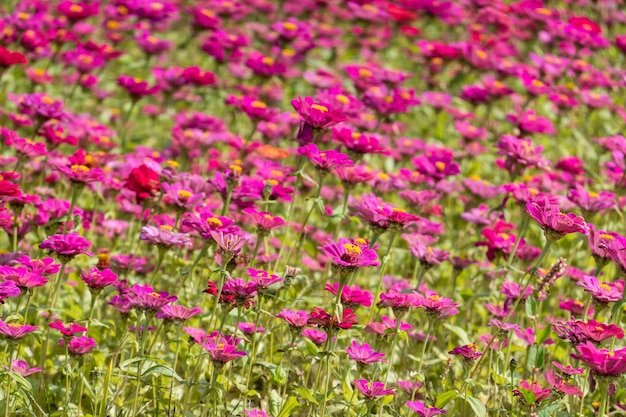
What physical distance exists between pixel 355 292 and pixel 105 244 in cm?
151

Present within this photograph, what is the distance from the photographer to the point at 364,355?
254 centimetres

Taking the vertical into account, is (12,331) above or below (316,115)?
below

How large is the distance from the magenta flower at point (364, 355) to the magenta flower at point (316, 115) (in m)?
0.75

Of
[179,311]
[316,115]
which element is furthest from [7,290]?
[316,115]

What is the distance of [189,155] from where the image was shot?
411cm

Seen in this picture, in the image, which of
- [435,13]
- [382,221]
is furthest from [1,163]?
[435,13]

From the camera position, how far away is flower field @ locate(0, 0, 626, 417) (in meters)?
2.55

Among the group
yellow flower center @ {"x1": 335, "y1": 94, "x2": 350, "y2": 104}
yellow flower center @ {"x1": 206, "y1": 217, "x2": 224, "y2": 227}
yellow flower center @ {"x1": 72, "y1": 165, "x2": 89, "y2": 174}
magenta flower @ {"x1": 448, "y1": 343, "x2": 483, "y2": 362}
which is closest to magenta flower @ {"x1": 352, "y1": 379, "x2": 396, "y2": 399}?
magenta flower @ {"x1": 448, "y1": 343, "x2": 483, "y2": 362}

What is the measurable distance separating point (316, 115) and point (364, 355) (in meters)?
0.81

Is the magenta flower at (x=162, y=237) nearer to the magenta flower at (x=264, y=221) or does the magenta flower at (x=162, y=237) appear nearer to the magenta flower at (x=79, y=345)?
the magenta flower at (x=264, y=221)

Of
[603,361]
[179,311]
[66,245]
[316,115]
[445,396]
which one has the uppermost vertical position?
[316,115]

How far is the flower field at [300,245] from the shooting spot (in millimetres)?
2551

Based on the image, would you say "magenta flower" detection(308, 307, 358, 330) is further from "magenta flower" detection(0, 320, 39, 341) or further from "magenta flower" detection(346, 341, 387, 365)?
"magenta flower" detection(0, 320, 39, 341)

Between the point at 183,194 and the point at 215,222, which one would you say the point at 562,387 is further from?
the point at 183,194
